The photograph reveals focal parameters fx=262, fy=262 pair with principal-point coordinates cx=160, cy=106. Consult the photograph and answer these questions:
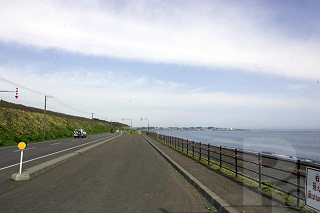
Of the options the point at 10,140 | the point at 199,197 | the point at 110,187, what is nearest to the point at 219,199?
the point at 199,197

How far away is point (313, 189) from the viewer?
15.9 ft

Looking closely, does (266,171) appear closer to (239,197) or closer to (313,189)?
(239,197)

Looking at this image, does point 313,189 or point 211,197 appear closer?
point 313,189

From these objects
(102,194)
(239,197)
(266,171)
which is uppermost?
(239,197)

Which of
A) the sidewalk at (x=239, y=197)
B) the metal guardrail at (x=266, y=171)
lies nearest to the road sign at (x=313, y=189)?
the metal guardrail at (x=266, y=171)

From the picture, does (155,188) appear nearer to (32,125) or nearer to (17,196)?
(17,196)

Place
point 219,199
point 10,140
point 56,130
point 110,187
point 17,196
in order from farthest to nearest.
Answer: point 56,130
point 10,140
point 110,187
point 17,196
point 219,199

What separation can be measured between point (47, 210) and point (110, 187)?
2.75 meters

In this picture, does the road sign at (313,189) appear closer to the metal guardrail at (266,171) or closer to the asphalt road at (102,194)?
the metal guardrail at (266,171)

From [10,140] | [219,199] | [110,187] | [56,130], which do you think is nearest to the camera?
[219,199]

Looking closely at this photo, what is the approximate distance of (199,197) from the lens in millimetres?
7523

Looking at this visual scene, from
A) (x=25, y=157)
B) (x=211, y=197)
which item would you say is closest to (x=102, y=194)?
(x=211, y=197)

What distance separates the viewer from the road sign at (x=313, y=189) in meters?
4.72

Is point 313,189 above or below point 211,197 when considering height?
above
